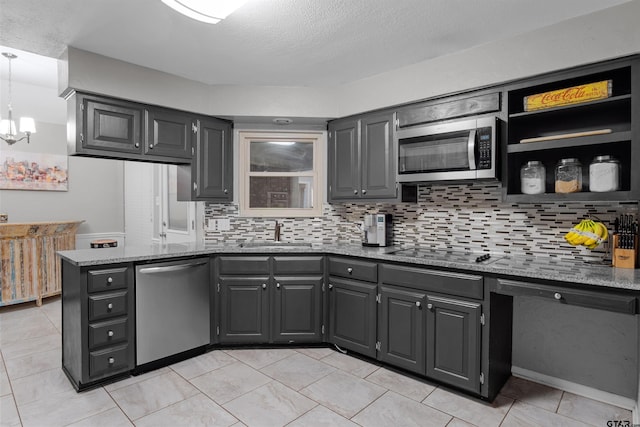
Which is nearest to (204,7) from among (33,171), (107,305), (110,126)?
(110,126)

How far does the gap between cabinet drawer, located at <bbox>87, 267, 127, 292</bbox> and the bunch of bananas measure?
3.08m

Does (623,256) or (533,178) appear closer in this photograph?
(623,256)

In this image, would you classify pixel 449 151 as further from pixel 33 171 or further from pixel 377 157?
pixel 33 171

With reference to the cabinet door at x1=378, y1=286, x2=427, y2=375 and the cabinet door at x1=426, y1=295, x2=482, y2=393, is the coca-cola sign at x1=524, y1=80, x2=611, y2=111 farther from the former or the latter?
the cabinet door at x1=378, y1=286, x2=427, y2=375

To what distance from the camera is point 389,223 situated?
10.7ft

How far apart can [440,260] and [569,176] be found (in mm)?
988

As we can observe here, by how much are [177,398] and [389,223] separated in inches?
85.2

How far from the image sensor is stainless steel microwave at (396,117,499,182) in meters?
2.44

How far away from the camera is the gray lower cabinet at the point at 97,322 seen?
238cm

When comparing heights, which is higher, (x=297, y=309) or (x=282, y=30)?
(x=282, y=30)

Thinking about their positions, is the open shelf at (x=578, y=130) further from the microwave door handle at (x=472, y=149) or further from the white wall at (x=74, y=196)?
the white wall at (x=74, y=196)

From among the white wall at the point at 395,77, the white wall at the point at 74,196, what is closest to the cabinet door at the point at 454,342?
the white wall at the point at 395,77

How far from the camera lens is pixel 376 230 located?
126 inches

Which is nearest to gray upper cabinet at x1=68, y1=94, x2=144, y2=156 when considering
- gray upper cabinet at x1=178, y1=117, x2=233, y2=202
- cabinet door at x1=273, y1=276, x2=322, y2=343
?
gray upper cabinet at x1=178, y1=117, x2=233, y2=202
